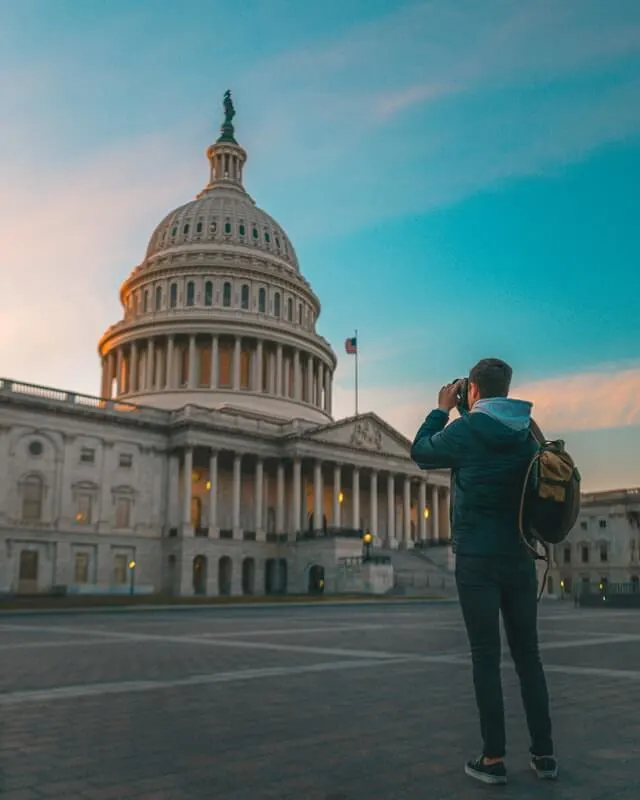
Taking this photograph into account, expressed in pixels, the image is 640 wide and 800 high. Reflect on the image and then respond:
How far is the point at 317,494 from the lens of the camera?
77438 mm

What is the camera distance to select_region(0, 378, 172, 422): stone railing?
64750 millimetres

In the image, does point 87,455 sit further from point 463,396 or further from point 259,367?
point 463,396

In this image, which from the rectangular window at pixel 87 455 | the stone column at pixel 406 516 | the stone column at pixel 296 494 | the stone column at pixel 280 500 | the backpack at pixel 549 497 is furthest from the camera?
the stone column at pixel 406 516

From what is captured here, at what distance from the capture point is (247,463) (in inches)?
3071

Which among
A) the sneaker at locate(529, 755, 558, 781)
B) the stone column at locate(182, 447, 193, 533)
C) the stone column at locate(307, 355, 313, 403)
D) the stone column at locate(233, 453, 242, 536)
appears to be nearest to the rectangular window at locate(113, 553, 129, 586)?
the stone column at locate(182, 447, 193, 533)

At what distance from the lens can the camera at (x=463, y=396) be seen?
255 inches

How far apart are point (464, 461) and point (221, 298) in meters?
89.3

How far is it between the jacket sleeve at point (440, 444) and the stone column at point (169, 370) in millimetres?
83895

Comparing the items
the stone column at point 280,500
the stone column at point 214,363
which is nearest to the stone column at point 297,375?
the stone column at point 214,363

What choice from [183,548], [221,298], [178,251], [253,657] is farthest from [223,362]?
[253,657]

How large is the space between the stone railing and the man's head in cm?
6188

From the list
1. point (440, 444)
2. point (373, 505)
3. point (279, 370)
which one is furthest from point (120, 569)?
point (440, 444)

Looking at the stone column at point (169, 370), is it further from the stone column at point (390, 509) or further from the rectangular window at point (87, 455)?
the stone column at point (390, 509)

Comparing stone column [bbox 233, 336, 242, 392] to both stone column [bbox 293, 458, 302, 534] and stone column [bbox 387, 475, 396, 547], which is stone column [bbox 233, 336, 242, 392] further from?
stone column [bbox 387, 475, 396, 547]
